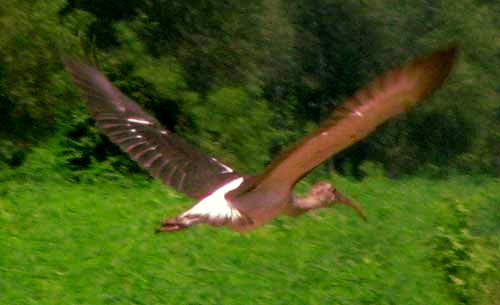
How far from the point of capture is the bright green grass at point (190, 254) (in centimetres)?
603

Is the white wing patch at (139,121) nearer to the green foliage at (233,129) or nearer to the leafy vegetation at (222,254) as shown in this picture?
the leafy vegetation at (222,254)

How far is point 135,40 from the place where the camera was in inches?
482

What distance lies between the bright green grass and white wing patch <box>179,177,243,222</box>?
3.24ft

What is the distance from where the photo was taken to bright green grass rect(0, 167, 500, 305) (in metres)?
6.03

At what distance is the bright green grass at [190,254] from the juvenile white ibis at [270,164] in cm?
90

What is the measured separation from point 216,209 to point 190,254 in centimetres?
198

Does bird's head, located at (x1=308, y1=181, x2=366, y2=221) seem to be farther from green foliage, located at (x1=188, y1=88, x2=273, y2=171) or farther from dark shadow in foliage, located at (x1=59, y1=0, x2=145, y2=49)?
dark shadow in foliage, located at (x1=59, y1=0, x2=145, y2=49)

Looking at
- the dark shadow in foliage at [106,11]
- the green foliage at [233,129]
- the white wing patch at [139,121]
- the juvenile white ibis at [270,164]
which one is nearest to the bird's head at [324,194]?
the juvenile white ibis at [270,164]

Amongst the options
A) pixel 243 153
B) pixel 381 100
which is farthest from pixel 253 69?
pixel 381 100

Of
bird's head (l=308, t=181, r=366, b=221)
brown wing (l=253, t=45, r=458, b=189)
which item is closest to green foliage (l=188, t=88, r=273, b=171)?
bird's head (l=308, t=181, r=366, b=221)

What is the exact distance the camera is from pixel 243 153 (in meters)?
11.9

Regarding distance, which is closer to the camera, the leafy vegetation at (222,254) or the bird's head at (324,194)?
the bird's head at (324,194)

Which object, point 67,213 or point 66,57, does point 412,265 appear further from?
point 66,57

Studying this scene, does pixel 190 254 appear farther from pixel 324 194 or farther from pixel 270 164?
pixel 270 164
